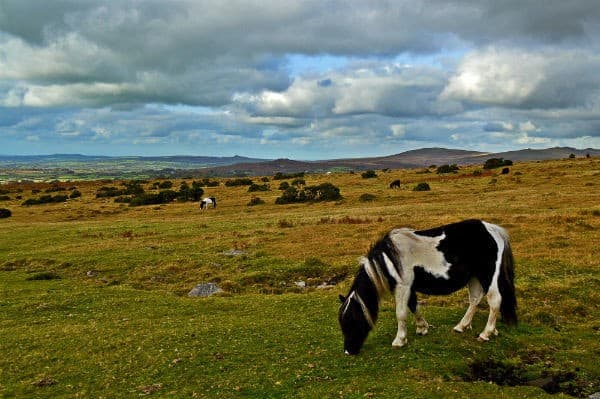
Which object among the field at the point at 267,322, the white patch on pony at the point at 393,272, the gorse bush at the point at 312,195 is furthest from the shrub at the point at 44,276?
the gorse bush at the point at 312,195

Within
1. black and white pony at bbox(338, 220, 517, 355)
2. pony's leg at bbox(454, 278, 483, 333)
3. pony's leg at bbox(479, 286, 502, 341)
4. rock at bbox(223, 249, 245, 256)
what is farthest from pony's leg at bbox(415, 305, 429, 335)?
rock at bbox(223, 249, 245, 256)

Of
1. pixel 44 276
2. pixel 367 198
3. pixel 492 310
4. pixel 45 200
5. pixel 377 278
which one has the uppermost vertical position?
pixel 377 278

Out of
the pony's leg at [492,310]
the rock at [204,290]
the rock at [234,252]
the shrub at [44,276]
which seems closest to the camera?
the pony's leg at [492,310]

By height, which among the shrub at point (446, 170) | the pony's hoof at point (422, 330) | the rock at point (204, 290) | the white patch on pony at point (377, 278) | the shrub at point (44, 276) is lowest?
the shrub at point (44, 276)

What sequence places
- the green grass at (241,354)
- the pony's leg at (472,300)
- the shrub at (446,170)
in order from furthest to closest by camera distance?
the shrub at (446,170)
the pony's leg at (472,300)
the green grass at (241,354)

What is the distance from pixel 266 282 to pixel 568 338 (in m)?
12.4

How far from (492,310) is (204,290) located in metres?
11.8

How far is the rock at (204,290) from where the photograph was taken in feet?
61.3

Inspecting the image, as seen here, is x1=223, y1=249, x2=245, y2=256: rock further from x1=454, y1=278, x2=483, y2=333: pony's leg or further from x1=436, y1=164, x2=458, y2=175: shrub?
x1=436, y1=164, x2=458, y2=175: shrub

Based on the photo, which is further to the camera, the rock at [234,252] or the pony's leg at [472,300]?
the rock at [234,252]

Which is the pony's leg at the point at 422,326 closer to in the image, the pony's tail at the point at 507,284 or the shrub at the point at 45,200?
the pony's tail at the point at 507,284

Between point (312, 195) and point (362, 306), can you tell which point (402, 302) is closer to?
point (362, 306)

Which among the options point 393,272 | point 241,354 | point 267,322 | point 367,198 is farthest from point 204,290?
point 367,198

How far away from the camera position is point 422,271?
34.6ft
